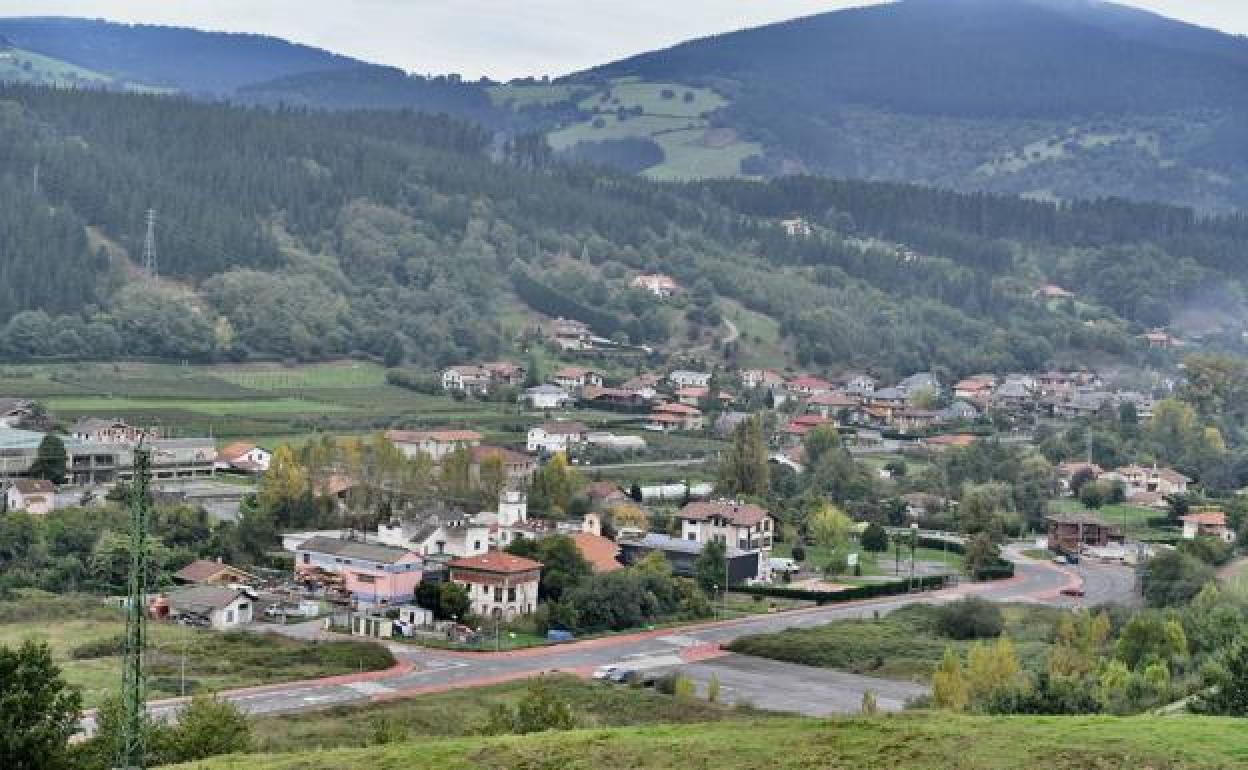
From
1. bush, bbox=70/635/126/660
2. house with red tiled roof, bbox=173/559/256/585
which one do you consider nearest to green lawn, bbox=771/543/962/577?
house with red tiled roof, bbox=173/559/256/585

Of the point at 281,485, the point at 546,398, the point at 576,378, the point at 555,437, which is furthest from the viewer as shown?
the point at 576,378

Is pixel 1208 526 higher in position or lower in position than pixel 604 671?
lower

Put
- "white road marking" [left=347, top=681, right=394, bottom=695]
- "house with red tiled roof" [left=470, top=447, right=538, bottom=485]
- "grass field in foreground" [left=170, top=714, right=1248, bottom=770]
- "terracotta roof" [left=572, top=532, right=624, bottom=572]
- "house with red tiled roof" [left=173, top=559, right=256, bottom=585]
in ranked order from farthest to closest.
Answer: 1. "house with red tiled roof" [left=470, top=447, right=538, bottom=485]
2. "terracotta roof" [left=572, top=532, right=624, bottom=572]
3. "house with red tiled roof" [left=173, top=559, right=256, bottom=585]
4. "white road marking" [left=347, top=681, right=394, bottom=695]
5. "grass field in foreground" [left=170, top=714, right=1248, bottom=770]

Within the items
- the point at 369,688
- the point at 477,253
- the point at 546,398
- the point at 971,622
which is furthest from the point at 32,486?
the point at 477,253

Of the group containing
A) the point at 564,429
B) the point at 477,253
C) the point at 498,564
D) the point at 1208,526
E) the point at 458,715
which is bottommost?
the point at 564,429

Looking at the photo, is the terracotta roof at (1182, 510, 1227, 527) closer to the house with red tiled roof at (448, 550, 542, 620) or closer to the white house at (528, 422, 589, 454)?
the white house at (528, 422, 589, 454)

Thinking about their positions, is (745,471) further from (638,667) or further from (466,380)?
(466,380)

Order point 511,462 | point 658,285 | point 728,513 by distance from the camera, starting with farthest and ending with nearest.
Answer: point 658,285
point 511,462
point 728,513

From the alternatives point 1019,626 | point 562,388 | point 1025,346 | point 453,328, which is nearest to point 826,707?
point 1019,626
